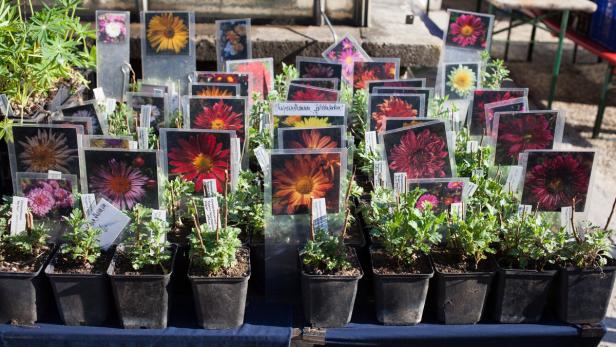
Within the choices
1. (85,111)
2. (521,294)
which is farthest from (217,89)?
(521,294)

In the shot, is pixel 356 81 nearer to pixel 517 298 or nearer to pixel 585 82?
pixel 517 298

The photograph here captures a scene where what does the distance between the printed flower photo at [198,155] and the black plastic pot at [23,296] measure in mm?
533

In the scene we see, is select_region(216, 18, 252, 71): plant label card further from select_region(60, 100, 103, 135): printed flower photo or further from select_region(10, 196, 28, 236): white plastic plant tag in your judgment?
select_region(10, 196, 28, 236): white plastic plant tag

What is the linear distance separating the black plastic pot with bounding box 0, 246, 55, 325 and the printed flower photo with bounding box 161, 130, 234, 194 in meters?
0.53

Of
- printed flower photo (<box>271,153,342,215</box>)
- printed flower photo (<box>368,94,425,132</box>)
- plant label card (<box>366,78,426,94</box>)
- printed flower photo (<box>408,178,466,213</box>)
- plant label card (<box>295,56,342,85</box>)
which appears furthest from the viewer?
plant label card (<box>295,56,342,85</box>)

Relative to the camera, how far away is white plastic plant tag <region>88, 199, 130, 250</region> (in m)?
1.96

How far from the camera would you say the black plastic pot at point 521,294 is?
1.92 m

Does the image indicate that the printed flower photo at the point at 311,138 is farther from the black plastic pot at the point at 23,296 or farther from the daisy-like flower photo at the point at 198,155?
the black plastic pot at the point at 23,296

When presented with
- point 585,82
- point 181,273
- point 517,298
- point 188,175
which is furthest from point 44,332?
point 585,82

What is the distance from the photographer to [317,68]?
122 inches

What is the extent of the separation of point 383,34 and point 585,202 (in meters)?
2.23

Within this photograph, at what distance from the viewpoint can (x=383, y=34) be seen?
4.07m

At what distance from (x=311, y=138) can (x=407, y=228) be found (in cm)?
50

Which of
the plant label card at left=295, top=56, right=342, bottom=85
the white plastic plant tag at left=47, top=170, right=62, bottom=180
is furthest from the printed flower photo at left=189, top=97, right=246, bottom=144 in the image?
the plant label card at left=295, top=56, right=342, bottom=85
